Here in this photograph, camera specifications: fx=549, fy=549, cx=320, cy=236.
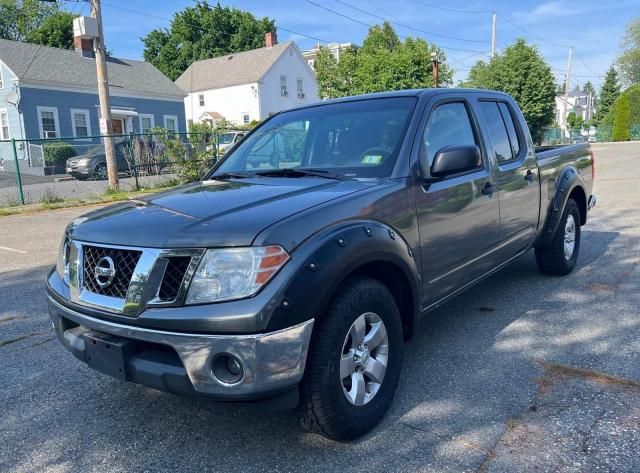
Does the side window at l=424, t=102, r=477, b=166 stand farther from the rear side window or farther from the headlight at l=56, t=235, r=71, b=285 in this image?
the headlight at l=56, t=235, r=71, b=285

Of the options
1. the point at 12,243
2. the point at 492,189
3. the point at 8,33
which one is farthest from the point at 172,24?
the point at 492,189

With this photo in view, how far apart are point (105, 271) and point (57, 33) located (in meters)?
49.1

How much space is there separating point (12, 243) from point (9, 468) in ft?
22.8

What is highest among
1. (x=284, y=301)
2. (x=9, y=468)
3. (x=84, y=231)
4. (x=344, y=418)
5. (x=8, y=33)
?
(x=8, y=33)

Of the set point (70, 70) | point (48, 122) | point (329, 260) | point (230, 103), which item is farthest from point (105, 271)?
point (230, 103)

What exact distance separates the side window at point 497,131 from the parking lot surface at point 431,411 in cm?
135

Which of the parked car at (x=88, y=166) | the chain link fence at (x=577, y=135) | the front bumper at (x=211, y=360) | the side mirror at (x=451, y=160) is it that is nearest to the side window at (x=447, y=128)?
the side mirror at (x=451, y=160)

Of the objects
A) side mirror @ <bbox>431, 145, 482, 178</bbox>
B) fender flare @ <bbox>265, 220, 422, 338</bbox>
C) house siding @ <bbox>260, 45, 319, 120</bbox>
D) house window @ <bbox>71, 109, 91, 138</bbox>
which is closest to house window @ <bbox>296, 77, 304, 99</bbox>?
house siding @ <bbox>260, 45, 319, 120</bbox>

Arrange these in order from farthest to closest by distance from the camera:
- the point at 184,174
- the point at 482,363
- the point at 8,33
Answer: the point at 8,33
the point at 184,174
the point at 482,363

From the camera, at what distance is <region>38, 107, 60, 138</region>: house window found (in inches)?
1038

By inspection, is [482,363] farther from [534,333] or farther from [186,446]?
[186,446]

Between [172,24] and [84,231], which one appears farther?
[172,24]

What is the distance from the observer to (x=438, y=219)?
137 inches

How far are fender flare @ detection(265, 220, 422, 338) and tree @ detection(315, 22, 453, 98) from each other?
1058 inches
